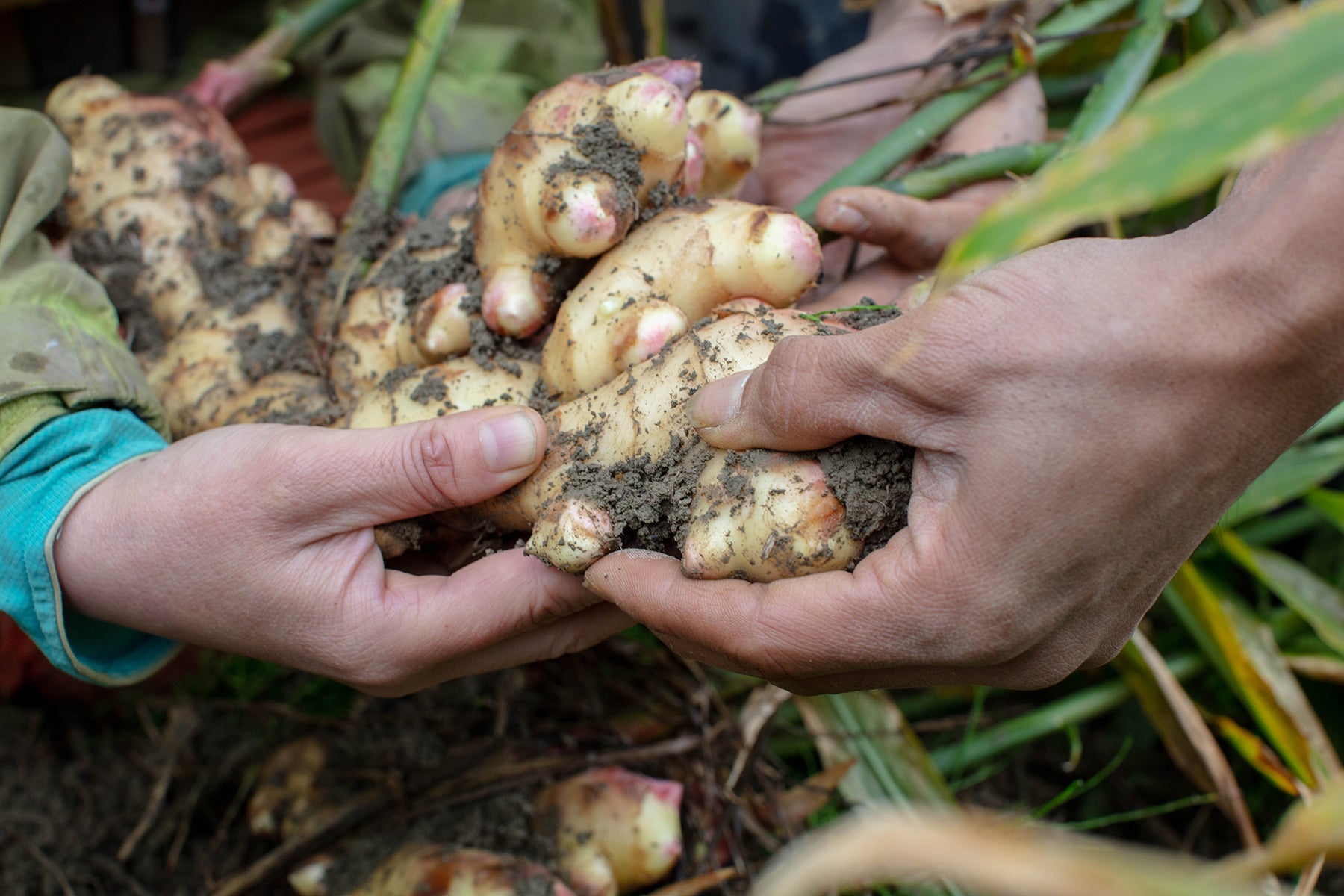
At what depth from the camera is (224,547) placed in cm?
94

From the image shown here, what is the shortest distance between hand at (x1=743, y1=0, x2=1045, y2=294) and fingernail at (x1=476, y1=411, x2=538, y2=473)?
0.45 metres

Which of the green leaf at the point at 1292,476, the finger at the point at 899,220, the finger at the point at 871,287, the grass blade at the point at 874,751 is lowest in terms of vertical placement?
the grass blade at the point at 874,751

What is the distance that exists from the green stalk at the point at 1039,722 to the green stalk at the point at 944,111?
33.9 inches

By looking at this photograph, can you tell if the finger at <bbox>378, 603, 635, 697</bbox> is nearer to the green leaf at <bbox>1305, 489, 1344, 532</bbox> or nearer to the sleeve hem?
the sleeve hem

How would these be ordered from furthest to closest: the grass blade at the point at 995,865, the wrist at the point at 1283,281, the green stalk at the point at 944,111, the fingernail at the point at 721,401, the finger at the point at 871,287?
the green stalk at the point at 944,111
the finger at the point at 871,287
the fingernail at the point at 721,401
the wrist at the point at 1283,281
the grass blade at the point at 995,865

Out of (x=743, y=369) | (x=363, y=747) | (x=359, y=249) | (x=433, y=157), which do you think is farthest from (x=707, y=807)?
(x=433, y=157)

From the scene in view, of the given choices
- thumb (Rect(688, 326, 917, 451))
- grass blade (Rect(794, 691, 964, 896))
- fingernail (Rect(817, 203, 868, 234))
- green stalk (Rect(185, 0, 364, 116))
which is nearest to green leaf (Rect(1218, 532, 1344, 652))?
grass blade (Rect(794, 691, 964, 896))

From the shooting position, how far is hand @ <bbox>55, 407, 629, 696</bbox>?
2.98 feet

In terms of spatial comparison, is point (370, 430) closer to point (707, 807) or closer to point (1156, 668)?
point (707, 807)

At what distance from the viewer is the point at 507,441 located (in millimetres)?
891

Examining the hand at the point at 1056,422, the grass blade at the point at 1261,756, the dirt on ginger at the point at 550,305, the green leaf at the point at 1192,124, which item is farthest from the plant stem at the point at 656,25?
the green leaf at the point at 1192,124

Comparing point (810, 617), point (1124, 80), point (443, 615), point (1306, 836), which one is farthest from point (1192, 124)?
point (1124, 80)

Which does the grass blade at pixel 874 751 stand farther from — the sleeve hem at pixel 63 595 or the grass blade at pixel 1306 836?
the grass blade at pixel 1306 836

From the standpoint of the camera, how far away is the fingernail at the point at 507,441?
885 mm
